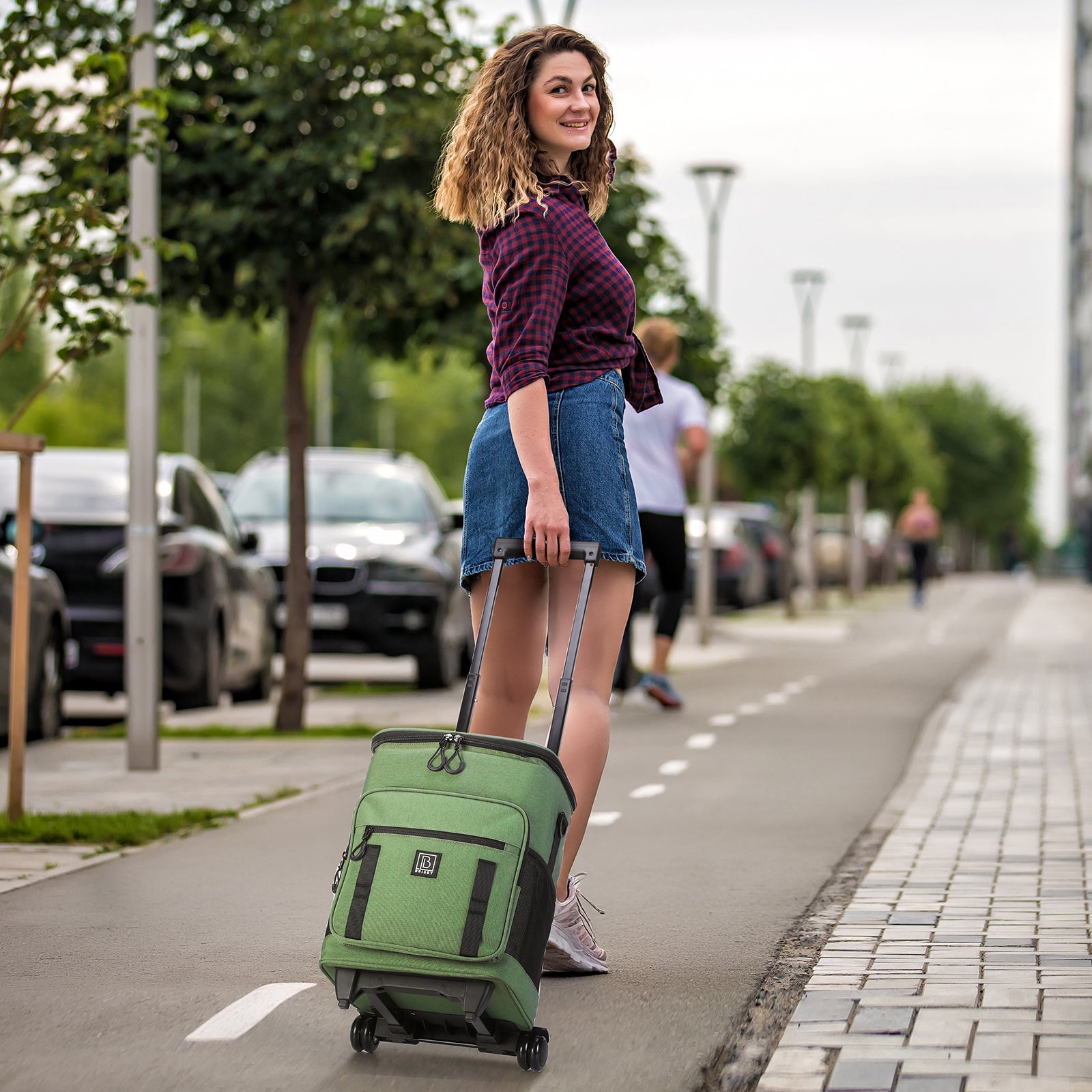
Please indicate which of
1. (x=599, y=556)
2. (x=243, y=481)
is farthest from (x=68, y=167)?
(x=243, y=481)

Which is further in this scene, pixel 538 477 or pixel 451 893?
pixel 538 477

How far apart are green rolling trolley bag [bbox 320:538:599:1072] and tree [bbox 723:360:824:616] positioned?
27134 mm

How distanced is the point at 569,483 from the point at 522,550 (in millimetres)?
206

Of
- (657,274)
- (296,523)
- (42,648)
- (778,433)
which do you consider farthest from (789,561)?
(42,648)

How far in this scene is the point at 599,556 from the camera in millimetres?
4273

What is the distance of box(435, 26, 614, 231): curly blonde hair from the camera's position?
171 inches

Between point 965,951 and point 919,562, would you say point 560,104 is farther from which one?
point 919,562

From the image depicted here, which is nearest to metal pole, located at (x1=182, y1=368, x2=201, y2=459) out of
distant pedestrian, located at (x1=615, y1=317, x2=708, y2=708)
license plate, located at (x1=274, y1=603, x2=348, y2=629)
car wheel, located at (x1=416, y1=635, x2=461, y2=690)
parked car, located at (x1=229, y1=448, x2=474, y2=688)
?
parked car, located at (x1=229, y1=448, x2=474, y2=688)

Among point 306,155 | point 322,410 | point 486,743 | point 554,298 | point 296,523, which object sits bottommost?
point 486,743

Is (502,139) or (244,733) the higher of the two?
(502,139)

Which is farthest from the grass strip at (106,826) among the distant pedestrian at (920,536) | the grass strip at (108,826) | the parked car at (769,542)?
the distant pedestrian at (920,536)

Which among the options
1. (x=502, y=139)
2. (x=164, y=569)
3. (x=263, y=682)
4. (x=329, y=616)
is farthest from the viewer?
(x=329, y=616)

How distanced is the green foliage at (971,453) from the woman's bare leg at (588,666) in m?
74.2

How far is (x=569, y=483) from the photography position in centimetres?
430
